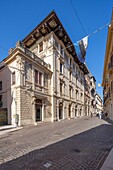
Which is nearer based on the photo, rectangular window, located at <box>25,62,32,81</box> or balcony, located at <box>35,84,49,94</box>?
rectangular window, located at <box>25,62,32,81</box>

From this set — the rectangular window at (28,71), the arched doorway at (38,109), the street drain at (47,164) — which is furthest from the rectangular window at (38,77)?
the street drain at (47,164)

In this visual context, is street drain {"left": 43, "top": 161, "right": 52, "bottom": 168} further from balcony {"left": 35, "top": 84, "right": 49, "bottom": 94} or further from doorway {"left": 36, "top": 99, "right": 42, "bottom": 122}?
balcony {"left": 35, "top": 84, "right": 49, "bottom": 94}

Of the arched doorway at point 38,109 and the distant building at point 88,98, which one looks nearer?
the arched doorway at point 38,109

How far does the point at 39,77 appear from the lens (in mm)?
17828

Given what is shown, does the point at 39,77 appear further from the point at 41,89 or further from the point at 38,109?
the point at 38,109

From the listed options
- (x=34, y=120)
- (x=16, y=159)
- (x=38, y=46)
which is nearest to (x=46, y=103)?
(x=34, y=120)

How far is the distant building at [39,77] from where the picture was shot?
14.3 meters

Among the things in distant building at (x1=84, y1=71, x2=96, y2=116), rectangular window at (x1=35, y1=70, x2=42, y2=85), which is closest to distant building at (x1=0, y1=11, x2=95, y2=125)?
rectangular window at (x1=35, y1=70, x2=42, y2=85)

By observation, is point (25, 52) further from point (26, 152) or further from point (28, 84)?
point (26, 152)

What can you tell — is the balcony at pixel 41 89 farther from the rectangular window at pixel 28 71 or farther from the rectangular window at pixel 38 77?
the rectangular window at pixel 28 71

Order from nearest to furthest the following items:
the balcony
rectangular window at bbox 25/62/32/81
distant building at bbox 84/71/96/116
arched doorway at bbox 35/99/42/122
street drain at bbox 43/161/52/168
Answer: street drain at bbox 43/161/52/168 < rectangular window at bbox 25/62/32/81 < arched doorway at bbox 35/99/42/122 < the balcony < distant building at bbox 84/71/96/116

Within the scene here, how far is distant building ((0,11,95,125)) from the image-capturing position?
14.3 meters

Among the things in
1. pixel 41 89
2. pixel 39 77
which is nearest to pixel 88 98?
pixel 41 89

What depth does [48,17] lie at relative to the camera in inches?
798
